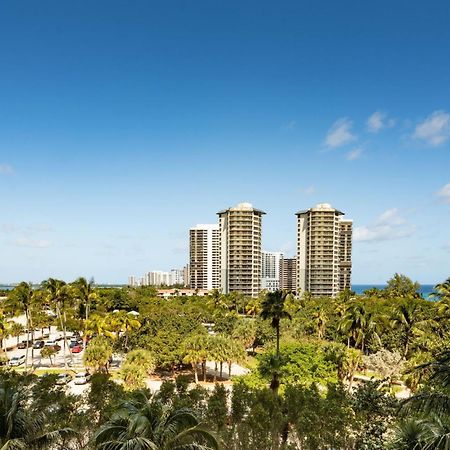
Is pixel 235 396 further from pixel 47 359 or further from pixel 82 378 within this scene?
pixel 47 359

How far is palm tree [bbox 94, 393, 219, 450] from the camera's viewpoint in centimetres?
1017

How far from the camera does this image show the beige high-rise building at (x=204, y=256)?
16938cm

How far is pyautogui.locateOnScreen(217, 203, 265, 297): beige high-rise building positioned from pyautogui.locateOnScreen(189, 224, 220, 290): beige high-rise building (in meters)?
45.4

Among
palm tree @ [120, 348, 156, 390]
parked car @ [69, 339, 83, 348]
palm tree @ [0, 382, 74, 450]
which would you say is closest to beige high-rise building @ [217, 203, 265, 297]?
parked car @ [69, 339, 83, 348]

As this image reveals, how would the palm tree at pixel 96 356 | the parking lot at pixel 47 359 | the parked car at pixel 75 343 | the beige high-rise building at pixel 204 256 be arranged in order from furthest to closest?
the beige high-rise building at pixel 204 256 < the parked car at pixel 75 343 < the parking lot at pixel 47 359 < the palm tree at pixel 96 356

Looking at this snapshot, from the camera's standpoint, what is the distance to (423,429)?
9023mm

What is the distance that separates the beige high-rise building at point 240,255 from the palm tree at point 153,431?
111m

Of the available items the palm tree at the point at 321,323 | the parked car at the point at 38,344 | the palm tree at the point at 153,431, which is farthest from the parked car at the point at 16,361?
the palm tree at the point at 153,431

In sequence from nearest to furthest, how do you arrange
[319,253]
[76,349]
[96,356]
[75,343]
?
1. [96,356]
2. [76,349]
3. [75,343]
4. [319,253]

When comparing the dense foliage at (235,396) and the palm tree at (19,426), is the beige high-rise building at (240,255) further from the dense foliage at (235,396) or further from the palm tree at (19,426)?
the palm tree at (19,426)

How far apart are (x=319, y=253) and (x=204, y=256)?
6627 centimetres

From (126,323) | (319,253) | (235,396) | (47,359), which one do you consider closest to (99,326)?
(126,323)

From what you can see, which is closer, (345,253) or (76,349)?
(76,349)

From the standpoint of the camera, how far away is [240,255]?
122m
